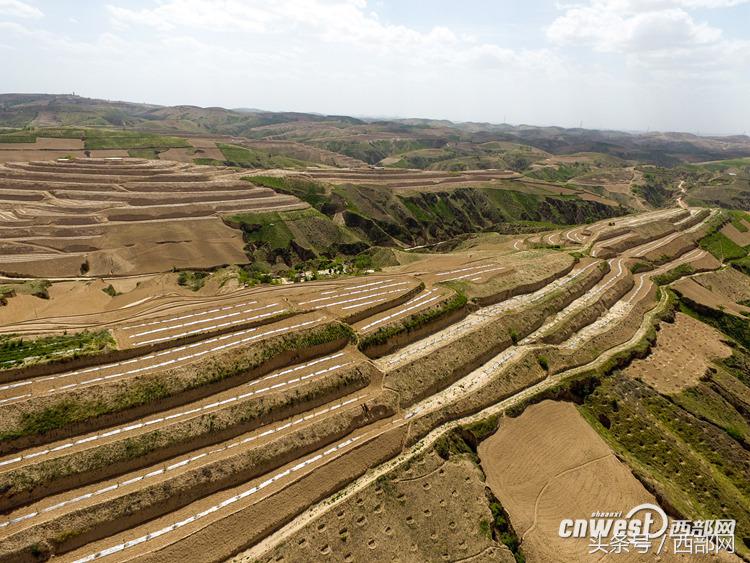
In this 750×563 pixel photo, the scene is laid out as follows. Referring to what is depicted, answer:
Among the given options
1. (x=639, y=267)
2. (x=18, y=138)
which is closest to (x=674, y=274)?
(x=639, y=267)

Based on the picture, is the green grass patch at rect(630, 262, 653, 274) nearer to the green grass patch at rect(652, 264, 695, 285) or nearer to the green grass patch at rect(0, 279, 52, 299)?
the green grass patch at rect(652, 264, 695, 285)

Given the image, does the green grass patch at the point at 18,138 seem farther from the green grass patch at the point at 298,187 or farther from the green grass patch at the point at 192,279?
the green grass patch at the point at 192,279

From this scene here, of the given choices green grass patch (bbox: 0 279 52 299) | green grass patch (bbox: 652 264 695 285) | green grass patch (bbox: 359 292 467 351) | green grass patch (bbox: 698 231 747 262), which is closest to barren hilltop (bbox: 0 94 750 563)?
green grass patch (bbox: 359 292 467 351)

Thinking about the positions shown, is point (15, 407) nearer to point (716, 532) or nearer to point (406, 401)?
point (406, 401)

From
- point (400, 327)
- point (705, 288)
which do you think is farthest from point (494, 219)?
point (400, 327)

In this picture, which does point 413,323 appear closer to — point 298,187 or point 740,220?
point 298,187
